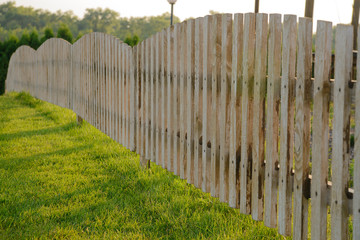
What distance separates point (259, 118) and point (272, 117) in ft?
0.54

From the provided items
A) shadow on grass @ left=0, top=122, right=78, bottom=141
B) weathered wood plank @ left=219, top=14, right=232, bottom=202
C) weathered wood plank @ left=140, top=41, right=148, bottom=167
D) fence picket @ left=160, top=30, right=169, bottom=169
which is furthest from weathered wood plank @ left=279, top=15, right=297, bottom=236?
shadow on grass @ left=0, top=122, right=78, bottom=141

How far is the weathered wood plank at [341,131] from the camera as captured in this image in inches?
98.8

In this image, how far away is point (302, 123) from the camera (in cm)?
283

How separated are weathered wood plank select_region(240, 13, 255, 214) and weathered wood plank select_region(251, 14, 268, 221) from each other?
0.07m

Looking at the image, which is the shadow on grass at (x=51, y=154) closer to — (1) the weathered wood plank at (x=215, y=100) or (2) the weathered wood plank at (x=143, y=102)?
(2) the weathered wood plank at (x=143, y=102)

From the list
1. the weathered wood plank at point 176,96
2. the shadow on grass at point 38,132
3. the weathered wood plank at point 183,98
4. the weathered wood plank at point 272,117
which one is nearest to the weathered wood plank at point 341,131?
the weathered wood plank at point 272,117

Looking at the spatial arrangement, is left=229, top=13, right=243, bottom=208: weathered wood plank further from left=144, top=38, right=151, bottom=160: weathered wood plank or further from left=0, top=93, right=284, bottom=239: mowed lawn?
left=144, top=38, right=151, bottom=160: weathered wood plank

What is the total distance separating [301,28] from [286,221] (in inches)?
51.8

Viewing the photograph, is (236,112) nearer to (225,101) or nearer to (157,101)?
(225,101)

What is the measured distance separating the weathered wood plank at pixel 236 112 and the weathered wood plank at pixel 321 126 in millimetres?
822

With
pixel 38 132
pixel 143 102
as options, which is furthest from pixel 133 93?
pixel 38 132

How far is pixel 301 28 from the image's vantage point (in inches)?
110

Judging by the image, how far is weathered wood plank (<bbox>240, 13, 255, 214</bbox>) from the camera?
328 centimetres

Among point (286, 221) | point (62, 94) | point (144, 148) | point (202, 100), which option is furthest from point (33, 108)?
point (286, 221)
